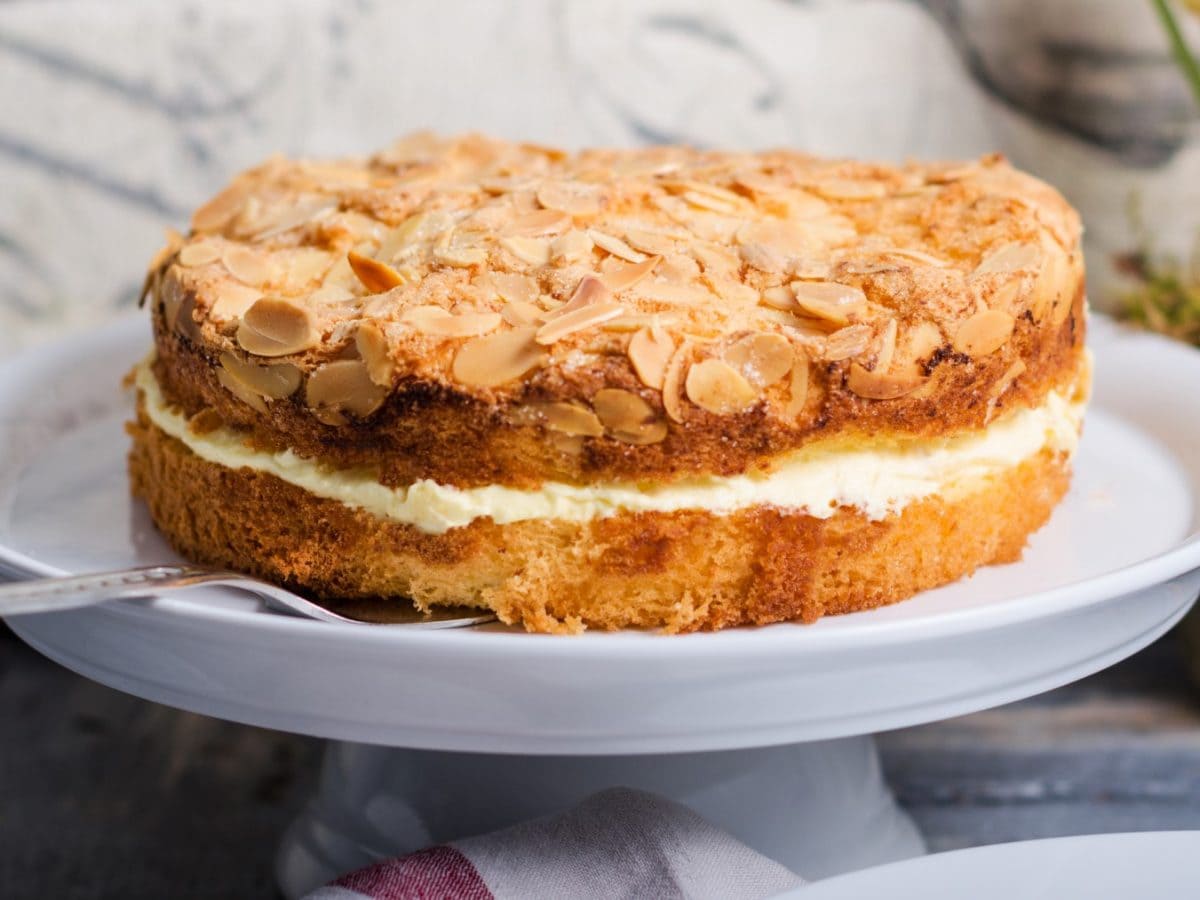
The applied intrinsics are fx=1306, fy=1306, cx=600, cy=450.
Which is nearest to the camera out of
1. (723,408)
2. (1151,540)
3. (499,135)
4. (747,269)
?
(723,408)

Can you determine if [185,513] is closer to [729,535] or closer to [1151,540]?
[729,535]

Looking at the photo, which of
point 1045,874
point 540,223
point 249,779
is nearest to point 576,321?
point 540,223

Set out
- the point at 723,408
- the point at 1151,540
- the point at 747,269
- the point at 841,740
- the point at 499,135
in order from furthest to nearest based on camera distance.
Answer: the point at 499,135
the point at 841,740
the point at 1151,540
the point at 747,269
the point at 723,408

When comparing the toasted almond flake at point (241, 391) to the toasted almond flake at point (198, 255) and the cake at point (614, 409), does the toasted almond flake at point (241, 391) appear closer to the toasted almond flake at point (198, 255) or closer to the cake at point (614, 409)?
the cake at point (614, 409)

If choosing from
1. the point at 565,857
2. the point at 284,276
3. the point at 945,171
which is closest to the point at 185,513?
the point at 284,276

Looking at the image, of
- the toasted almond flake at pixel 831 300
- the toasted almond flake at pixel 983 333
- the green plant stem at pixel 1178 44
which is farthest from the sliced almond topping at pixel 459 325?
the green plant stem at pixel 1178 44

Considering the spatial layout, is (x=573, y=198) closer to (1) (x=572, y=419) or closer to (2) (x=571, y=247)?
(2) (x=571, y=247)

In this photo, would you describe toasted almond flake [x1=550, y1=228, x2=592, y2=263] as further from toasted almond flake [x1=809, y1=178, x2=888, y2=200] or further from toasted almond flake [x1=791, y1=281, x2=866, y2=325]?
toasted almond flake [x1=809, y1=178, x2=888, y2=200]
